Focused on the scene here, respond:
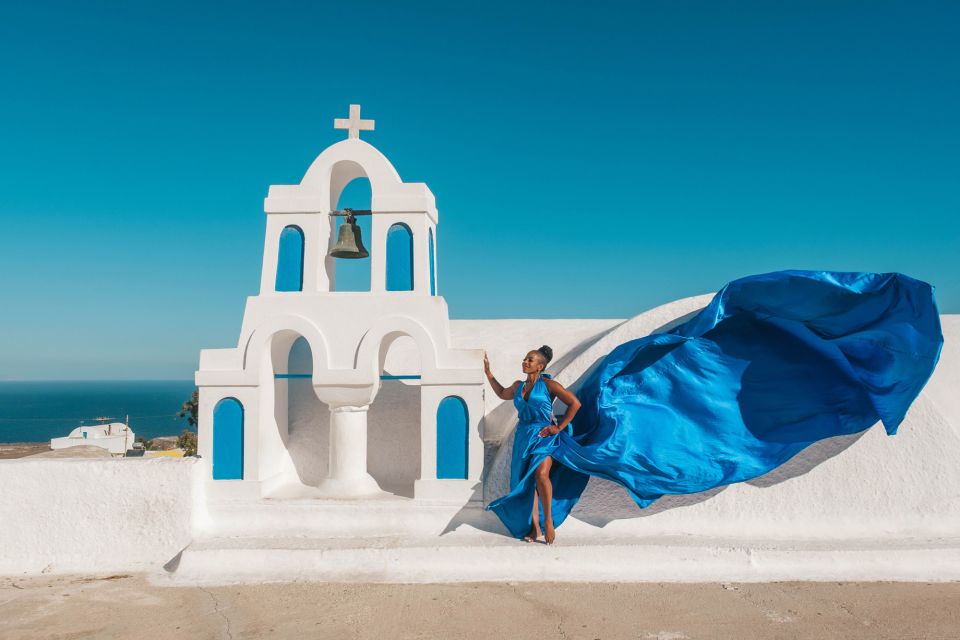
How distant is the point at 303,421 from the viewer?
8.16m

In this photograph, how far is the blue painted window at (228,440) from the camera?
23.4ft

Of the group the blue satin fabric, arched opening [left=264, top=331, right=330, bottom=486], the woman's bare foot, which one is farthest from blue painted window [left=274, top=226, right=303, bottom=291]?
the woman's bare foot

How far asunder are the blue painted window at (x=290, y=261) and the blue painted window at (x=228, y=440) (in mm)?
1323

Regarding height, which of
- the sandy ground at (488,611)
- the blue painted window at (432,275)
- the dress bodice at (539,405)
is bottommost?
the sandy ground at (488,611)

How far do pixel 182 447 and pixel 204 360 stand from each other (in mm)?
22786

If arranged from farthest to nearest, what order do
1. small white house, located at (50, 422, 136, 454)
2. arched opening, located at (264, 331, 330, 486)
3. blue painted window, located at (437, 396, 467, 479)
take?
small white house, located at (50, 422, 136, 454) → arched opening, located at (264, 331, 330, 486) → blue painted window, located at (437, 396, 467, 479)

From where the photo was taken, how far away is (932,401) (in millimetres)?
7168

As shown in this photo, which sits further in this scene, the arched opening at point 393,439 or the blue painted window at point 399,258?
the arched opening at point 393,439

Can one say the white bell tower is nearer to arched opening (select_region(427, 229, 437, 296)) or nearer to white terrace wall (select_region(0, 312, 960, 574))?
arched opening (select_region(427, 229, 437, 296))

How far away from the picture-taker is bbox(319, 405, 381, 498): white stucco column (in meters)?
7.35

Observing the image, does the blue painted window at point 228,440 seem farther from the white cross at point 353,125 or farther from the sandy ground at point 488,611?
the white cross at point 353,125

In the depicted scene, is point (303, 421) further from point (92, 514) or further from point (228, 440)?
point (92, 514)

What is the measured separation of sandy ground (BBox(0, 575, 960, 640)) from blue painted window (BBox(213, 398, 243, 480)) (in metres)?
1.33

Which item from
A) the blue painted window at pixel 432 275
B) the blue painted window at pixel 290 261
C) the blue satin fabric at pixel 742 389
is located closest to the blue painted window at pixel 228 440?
the blue painted window at pixel 290 261
